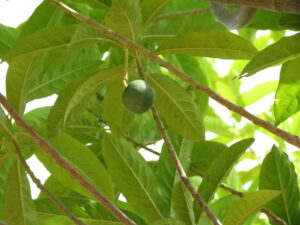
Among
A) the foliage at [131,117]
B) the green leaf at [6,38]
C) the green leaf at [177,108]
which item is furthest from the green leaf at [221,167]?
the green leaf at [6,38]

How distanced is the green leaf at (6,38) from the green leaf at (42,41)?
37cm

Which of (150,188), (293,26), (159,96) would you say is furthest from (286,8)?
(150,188)

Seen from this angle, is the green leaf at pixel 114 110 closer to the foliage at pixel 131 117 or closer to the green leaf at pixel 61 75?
the foliage at pixel 131 117

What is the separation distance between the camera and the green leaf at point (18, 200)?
5.21 feet

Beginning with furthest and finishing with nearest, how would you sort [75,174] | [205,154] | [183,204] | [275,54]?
[205,154] < [183,204] < [275,54] < [75,174]

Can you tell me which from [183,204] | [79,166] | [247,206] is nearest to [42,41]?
[79,166]

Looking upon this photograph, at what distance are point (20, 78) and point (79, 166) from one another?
0.30 m

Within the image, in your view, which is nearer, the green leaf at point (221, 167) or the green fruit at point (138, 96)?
the green fruit at point (138, 96)

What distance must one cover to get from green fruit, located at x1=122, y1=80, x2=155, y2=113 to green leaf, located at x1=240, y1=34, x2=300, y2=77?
0.24m

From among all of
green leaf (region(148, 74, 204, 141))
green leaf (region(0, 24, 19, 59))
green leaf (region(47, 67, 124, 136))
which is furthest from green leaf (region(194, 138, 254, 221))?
green leaf (region(0, 24, 19, 59))

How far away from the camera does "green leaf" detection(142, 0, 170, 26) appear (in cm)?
168

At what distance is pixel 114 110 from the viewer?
5.91 feet

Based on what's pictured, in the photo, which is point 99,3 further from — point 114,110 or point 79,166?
point 79,166

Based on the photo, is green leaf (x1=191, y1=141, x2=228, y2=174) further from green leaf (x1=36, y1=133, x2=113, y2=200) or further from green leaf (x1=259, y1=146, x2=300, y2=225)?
green leaf (x1=36, y1=133, x2=113, y2=200)
